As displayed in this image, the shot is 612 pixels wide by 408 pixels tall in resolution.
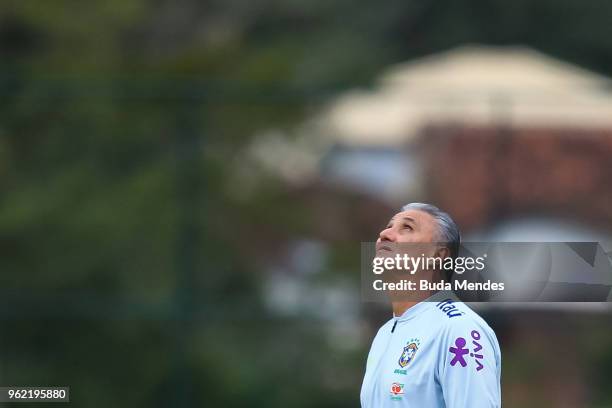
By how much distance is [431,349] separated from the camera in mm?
3562

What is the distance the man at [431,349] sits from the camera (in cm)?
342

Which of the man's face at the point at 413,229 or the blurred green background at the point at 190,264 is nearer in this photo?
the man's face at the point at 413,229

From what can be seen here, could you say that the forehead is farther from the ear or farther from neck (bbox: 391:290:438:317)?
neck (bbox: 391:290:438:317)

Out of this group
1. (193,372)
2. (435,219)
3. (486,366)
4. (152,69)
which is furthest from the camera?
(152,69)

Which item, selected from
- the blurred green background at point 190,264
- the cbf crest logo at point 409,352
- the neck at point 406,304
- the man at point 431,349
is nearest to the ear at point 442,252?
the man at point 431,349

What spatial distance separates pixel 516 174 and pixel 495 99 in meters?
0.56

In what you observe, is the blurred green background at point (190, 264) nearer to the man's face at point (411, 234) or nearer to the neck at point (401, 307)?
the neck at point (401, 307)

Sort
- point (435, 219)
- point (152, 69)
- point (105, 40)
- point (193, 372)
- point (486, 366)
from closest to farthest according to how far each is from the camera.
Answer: point (486, 366), point (435, 219), point (193, 372), point (152, 69), point (105, 40)

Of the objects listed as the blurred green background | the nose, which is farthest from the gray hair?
the blurred green background

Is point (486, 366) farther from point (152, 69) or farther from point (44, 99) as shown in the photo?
point (152, 69)

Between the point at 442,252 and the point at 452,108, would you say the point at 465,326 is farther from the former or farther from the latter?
the point at 452,108

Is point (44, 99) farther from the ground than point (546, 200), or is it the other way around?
point (44, 99)

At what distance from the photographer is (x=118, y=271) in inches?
410

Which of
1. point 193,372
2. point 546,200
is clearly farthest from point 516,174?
point 193,372
